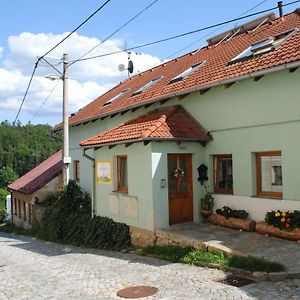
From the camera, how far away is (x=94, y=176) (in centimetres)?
1499

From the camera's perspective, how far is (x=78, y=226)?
15562 millimetres

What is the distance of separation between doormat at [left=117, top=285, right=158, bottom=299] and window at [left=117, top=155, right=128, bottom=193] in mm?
5764

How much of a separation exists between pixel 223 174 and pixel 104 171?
4.14 meters

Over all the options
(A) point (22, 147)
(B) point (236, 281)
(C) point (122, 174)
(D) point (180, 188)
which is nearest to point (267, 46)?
(D) point (180, 188)

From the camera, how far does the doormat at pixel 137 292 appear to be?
24.2 feet

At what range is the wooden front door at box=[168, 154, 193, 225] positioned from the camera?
12.3 meters

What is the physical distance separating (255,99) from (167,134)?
2.60m

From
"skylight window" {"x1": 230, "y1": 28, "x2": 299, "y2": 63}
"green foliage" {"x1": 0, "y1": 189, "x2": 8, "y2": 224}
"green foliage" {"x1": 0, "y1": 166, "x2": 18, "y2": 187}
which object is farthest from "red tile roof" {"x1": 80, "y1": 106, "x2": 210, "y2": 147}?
"green foliage" {"x1": 0, "y1": 166, "x2": 18, "y2": 187}

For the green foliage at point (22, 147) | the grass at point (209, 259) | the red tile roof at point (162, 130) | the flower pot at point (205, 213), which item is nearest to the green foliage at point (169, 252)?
the grass at point (209, 259)

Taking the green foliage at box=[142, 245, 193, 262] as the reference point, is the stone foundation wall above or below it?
above

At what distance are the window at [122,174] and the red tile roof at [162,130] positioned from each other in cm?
79

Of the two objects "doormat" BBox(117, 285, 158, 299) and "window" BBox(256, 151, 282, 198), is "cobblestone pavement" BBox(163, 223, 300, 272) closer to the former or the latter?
"window" BBox(256, 151, 282, 198)

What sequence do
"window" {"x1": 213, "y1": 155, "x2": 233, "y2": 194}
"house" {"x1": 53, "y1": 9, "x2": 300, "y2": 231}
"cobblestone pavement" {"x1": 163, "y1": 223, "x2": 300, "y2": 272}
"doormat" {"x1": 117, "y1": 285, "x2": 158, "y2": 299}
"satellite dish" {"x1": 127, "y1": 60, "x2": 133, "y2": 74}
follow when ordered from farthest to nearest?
"satellite dish" {"x1": 127, "y1": 60, "x2": 133, "y2": 74} → "window" {"x1": 213, "y1": 155, "x2": 233, "y2": 194} → "house" {"x1": 53, "y1": 9, "x2": 300, "y2": 231} → "cobblestone pavement" {"x1": 163, "y1": 223, "x2": 300, "y2": 272} → "doormat" {"x1": 117, "y1": 285, "x2": 158, "y2": 299}

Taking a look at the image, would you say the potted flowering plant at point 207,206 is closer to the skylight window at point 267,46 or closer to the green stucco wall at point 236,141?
the green stucco wall at point 236,141
